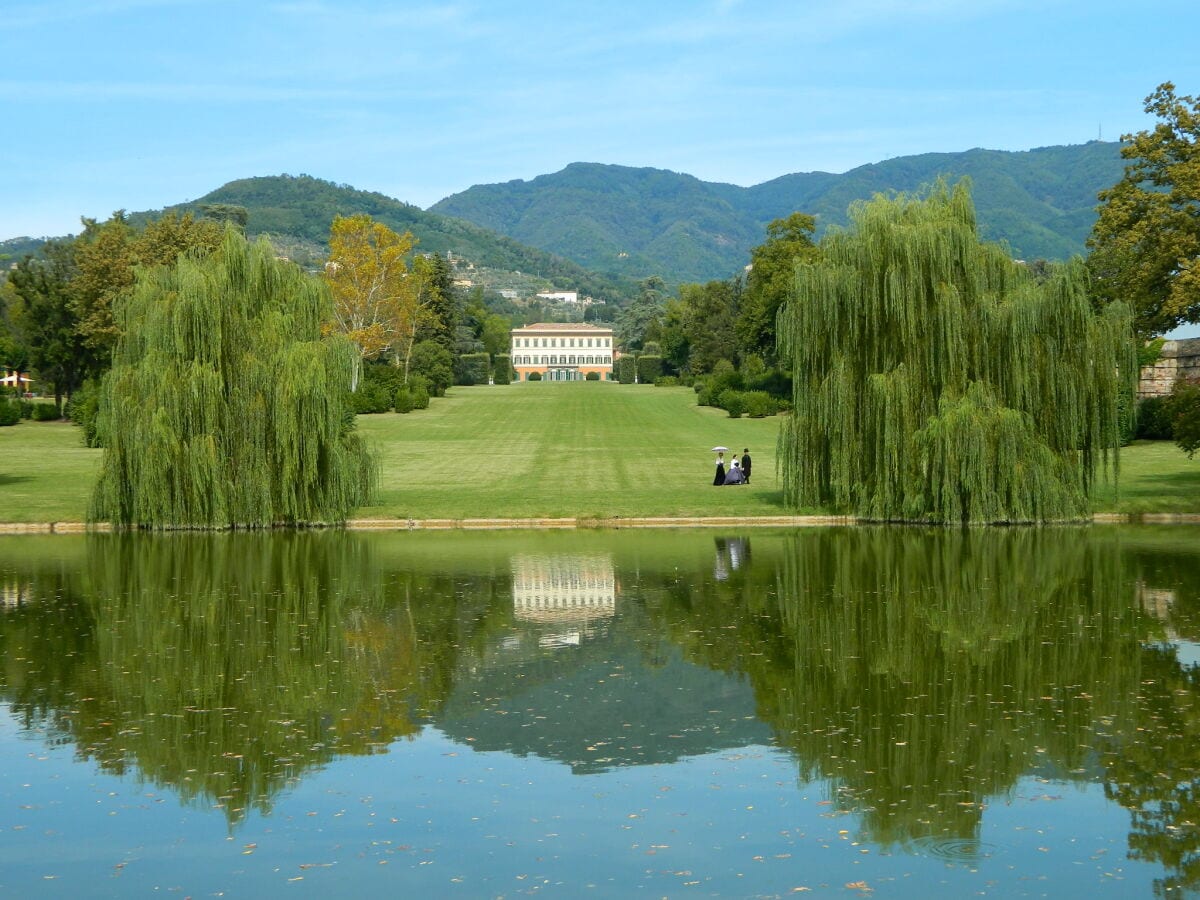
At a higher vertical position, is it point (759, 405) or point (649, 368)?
point (649, 368)

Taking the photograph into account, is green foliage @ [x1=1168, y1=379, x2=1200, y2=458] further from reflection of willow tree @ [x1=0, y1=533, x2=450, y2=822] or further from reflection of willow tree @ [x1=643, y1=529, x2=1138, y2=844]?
reflection of willow tree @ [x1=0, y1=533, x2=450, y2=822]

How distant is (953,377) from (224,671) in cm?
1915

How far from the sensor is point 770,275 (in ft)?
290

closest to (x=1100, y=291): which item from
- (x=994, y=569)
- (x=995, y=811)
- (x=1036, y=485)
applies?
(x=1036, y=485)

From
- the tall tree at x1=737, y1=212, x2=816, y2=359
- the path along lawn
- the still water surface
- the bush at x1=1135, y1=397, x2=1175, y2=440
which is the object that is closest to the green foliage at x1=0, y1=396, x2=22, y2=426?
the path along lawn

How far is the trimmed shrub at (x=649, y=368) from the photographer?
143 metres

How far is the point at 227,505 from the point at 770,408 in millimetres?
48377

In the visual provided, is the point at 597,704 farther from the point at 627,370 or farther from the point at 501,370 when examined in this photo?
the point at 627,370

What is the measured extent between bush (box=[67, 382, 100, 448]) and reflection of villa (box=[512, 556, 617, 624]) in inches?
1345

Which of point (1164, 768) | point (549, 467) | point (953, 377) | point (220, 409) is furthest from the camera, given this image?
point (549, 467)

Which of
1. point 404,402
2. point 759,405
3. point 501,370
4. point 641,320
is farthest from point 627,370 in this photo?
point 759,405

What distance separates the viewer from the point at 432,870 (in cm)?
1056

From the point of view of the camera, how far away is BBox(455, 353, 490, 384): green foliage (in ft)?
425

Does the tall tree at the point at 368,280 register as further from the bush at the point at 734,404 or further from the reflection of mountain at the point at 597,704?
the reflection of mountain at the point at 597,704
